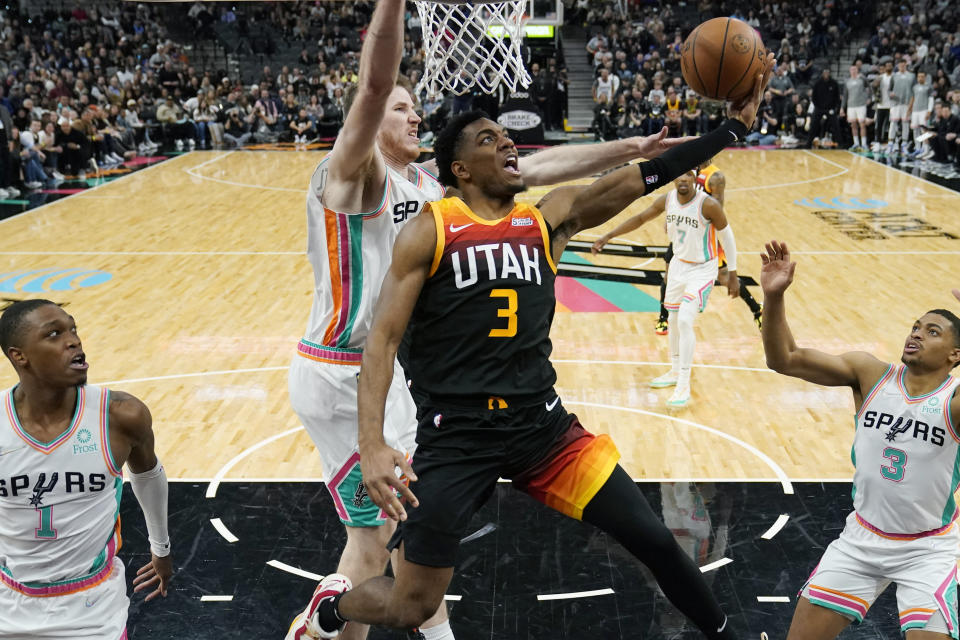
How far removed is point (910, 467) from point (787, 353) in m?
0.64

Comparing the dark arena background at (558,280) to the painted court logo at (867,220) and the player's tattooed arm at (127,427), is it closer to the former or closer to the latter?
the painted court logo at (867,220)

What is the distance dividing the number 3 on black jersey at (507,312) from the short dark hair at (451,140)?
0.50 metres

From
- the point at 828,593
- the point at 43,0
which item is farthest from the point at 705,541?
the point at 43,0

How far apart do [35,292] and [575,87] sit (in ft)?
64.2

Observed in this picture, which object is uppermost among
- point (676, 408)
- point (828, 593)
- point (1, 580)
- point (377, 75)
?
point (377, 75)

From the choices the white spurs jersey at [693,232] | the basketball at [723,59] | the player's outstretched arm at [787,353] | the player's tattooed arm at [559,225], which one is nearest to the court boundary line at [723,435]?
the white spurs jersey at [693,232]

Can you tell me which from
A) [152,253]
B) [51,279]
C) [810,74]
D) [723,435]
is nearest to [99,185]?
[152,253]

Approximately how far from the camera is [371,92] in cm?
332

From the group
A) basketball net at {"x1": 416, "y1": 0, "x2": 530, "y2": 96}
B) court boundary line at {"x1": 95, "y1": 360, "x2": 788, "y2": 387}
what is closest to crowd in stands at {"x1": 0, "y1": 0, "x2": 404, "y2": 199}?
court boundary line at {"x1": 95, "y1": 360, "x2": 788, "y2": 387}

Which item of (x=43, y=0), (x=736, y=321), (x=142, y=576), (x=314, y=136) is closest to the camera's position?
(x=142, y=576)

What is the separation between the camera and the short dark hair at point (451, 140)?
3768mm

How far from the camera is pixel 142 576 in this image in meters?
4.00

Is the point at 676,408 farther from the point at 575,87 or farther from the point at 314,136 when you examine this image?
the point at 575,87

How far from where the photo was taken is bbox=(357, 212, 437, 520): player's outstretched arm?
3.30 meters
